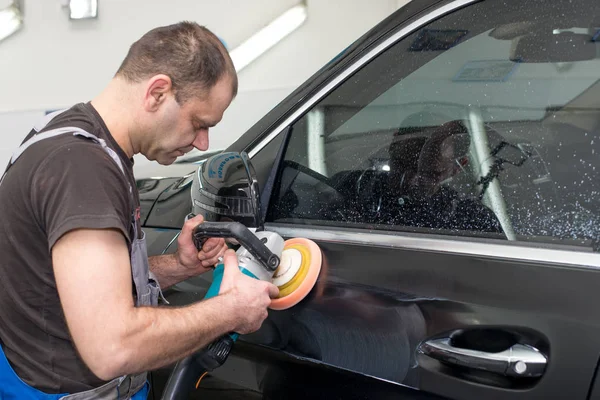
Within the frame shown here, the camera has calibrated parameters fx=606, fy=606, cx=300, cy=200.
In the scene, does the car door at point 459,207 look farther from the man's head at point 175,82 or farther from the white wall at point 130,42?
the white wall at point 130,42

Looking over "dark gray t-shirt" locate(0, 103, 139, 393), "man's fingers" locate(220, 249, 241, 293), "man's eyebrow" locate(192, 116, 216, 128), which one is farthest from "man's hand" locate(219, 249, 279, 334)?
"man's eyebrow" locate(192, 116, 216, 128)

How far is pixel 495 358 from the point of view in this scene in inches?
44.7

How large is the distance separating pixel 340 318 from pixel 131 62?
75 cm

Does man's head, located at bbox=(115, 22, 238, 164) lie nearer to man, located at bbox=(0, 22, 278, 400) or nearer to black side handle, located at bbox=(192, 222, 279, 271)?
man, located at bbox=(0, 22, 278, 400)

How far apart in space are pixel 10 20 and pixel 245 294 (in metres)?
5.70

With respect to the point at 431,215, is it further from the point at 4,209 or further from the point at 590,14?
the point at 4,209

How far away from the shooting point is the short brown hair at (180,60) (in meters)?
1.35

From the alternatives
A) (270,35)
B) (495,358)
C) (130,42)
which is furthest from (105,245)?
(270,35)

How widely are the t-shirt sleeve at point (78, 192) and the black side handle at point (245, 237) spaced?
0.22m

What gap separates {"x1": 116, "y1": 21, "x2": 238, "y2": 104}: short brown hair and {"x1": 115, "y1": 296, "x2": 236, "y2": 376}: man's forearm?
47cm

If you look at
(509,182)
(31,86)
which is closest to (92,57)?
(31,86)

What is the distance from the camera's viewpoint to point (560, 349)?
107 centimetres

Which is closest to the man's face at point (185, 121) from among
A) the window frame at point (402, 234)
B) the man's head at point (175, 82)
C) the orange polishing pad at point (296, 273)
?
the man's head at point (175, 82)

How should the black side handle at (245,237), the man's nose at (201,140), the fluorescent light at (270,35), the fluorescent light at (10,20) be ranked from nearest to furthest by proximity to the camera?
the black side handle at (245,237) → the man's nose at (201,140) → the fluorescent light at (10,20) → the fluorescent light at (270,35)
